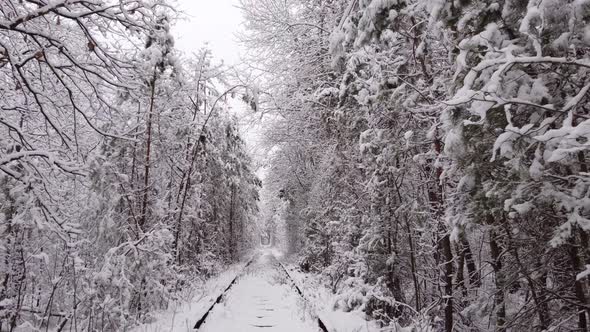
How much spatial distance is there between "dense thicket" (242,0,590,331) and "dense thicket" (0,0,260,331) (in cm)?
295

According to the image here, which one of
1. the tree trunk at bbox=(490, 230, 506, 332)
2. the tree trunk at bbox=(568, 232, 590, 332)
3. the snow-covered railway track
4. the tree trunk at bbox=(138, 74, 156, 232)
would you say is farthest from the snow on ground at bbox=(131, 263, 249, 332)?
the tree trunk at bbox=(568, 232, 590, 332)

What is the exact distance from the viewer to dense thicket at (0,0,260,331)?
3.98 m

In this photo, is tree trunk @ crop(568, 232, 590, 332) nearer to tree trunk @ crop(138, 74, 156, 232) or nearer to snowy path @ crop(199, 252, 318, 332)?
snowy path @ crop(199, 252, 318, 332)

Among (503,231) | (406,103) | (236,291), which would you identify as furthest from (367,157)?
(236,291)

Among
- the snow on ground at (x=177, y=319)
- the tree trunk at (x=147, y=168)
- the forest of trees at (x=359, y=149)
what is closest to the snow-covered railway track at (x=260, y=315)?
the snow on ground at (x=177, y=319)

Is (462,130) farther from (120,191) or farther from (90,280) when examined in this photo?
(120,191)

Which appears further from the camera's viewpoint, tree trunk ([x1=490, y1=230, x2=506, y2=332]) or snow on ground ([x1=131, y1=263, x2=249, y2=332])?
snow on ground ([x1=131, y1=263, x2=249, y2=332])

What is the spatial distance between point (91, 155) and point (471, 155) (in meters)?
4.22

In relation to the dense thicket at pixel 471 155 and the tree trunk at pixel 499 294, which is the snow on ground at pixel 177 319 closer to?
the dense thicket at pixel 471 155

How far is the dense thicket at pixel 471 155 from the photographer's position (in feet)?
8.08

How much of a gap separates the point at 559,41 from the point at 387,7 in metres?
1.90

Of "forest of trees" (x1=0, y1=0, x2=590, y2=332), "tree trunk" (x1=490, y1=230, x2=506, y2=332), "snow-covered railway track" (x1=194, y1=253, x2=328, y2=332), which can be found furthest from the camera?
"snow-covered railway track" (x1=194, y1=253, x2=328, y2=332)

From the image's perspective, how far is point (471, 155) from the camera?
3271mm

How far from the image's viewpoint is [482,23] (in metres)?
3.04
